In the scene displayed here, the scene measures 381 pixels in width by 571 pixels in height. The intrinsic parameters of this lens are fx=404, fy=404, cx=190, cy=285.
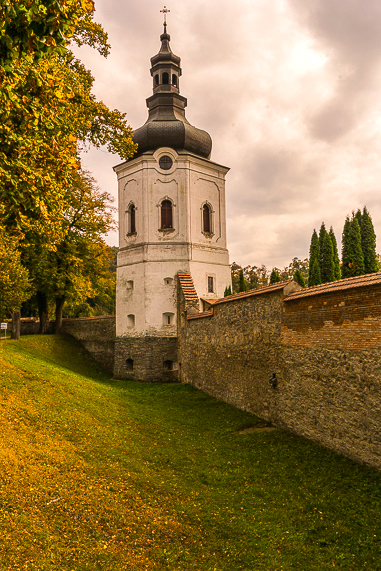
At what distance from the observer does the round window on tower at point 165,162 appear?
2175 centimetres

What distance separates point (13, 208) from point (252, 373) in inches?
328

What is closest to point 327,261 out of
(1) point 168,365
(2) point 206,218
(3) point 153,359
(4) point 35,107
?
(2) point 206,218

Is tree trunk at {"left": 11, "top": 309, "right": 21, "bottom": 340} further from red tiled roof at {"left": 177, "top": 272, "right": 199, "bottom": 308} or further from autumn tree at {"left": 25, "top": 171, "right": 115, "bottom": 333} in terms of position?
red tiled roof at {"left": 177, "top": 272, "right": 199, "bottom": 308}

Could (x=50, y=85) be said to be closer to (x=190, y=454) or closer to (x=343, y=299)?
(x=343, y=299)

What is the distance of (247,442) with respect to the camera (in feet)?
32.0

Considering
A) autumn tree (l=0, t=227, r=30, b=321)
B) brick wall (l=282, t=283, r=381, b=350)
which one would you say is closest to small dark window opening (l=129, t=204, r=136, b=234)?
autumn tree (l=0, t=227, r=30, b=321)

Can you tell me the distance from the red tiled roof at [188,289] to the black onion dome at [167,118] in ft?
23.0

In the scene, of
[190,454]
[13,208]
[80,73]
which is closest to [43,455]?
[190,454]

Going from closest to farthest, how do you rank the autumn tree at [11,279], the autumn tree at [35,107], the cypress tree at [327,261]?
the autumn tree at [35,107] < the autumn tree at [11,279] < the cypress tree at [327,261]

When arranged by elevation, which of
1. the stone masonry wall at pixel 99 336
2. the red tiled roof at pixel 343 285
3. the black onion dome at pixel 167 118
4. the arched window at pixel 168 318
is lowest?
the stone masonry wall at pixel 99 336

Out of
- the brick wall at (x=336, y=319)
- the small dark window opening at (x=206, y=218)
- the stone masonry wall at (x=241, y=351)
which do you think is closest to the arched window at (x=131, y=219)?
the small dark window opening at (x=206, y=218)

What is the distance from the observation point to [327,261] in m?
19.0

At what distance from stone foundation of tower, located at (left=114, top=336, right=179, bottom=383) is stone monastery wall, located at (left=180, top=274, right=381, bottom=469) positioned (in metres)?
6.14

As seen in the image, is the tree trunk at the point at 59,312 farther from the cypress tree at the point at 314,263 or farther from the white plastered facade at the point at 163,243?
the cypress tree at the point at 314,263
